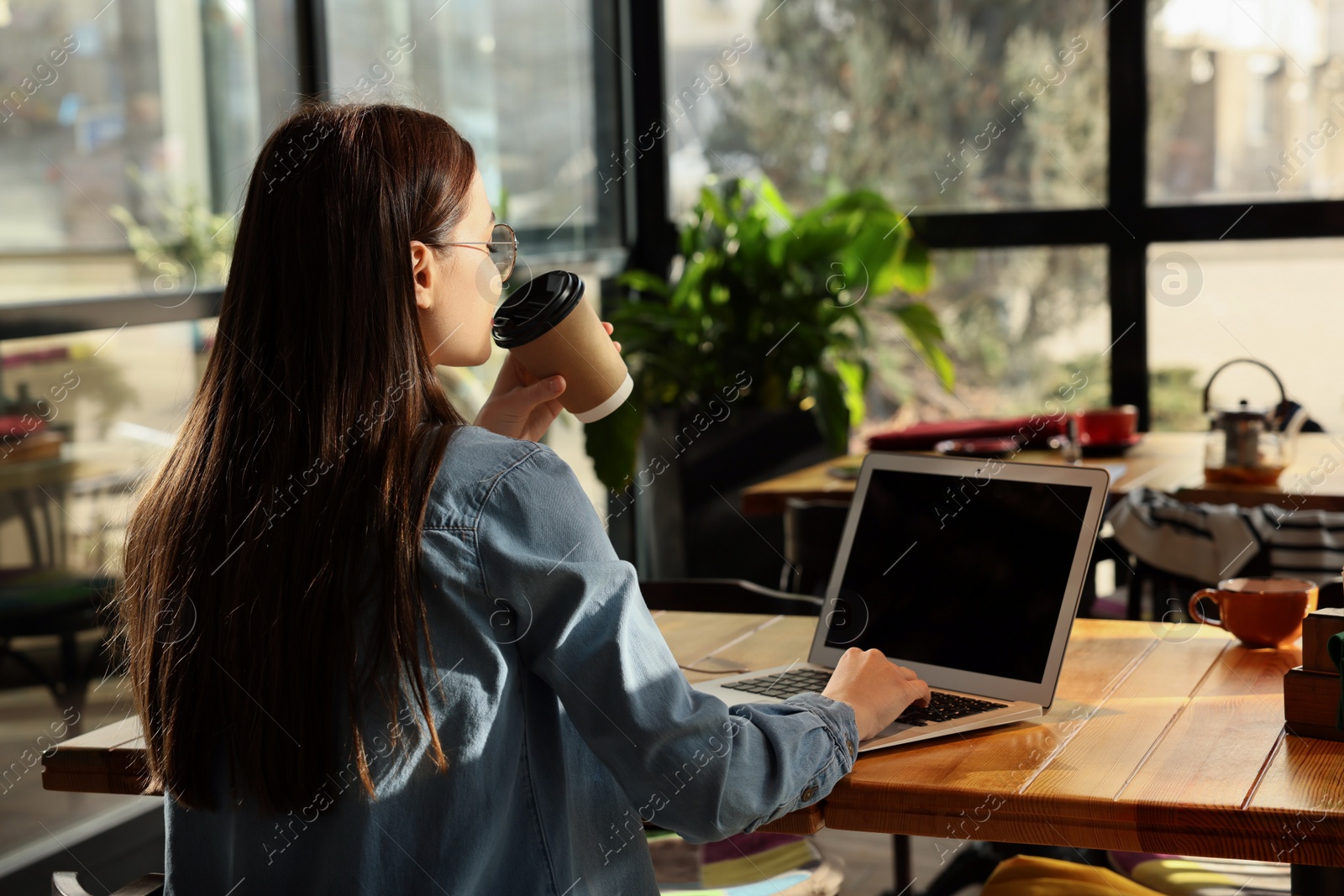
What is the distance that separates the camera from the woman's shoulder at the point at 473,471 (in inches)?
39.9

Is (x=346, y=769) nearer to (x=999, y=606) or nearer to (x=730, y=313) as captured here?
(x=999, y=606)

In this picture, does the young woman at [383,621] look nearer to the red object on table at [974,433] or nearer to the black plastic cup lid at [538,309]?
the black plastic cup lid at [538,309]

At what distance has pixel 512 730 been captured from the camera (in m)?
1.05

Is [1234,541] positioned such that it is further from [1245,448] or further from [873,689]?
[873,689]

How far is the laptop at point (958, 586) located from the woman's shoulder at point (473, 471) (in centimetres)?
46

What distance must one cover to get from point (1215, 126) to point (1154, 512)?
2.38 meters

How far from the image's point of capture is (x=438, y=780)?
1.03m

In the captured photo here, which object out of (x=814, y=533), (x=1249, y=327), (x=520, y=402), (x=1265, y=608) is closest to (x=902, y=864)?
(x=814, y=533)

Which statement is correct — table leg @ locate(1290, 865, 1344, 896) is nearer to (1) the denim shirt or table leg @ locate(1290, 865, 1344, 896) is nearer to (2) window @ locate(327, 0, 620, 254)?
(1) the denim shirt

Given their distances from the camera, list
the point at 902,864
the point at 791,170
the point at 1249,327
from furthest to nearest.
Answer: the point at 791,170 < the point at 1249,327 < the point at 902,864

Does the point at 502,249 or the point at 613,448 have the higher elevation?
the point at 502,249

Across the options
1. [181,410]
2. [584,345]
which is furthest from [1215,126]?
[584,345]

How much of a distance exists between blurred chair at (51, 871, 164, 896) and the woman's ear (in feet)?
1.96

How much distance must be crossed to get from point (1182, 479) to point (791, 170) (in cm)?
235
